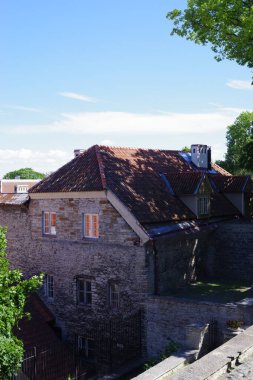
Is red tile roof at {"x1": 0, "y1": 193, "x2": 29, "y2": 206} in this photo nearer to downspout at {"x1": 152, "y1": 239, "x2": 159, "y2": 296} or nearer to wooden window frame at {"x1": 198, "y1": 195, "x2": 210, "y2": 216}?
downspout at {"x1": 152, "y1": 239, "x2": 159, "y2": 296}

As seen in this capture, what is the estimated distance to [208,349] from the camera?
13078 mm

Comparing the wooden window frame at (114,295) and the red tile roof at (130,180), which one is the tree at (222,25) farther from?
the wooden window frame at (114,295)

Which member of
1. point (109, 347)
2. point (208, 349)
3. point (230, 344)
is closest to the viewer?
point (230, 344)

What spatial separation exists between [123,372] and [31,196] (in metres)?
9.60

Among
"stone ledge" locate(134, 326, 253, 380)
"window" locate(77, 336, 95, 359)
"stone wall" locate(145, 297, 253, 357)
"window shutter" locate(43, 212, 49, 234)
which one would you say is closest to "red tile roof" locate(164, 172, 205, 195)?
"stone wall" locate(145, 297, 253, 357)

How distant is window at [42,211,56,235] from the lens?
20.3 m

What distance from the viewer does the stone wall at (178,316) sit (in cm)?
1455

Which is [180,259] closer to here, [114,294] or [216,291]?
Answer: [216,291]

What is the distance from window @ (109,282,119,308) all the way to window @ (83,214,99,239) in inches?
85.5

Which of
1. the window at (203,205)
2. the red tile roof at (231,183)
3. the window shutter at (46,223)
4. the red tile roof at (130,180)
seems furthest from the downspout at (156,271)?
the red tile roof at (231,183)

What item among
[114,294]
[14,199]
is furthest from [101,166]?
[14,199]

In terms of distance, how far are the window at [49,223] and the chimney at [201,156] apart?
9.13m

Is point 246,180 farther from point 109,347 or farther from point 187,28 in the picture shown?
point 109,347

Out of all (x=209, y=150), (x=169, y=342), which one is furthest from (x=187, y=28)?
(x=169, y=342)
